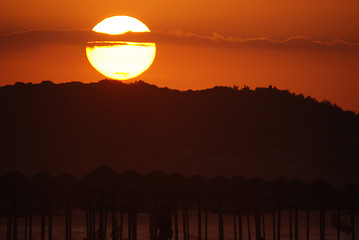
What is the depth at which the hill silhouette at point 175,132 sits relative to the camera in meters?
154

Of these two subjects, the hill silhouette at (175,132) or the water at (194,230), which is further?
the hill silhouette at (175,132)

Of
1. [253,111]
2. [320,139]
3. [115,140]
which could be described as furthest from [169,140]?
[320,139]

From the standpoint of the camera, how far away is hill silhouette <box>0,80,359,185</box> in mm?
154250

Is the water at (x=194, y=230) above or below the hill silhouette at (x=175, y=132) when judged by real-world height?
below

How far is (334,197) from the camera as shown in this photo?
25.2m

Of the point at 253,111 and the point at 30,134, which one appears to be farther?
the point at 253,111

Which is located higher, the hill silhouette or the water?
the hill silhouette

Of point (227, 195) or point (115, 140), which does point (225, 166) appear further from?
point (227, 195)

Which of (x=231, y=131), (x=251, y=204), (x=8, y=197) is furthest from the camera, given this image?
(x=231, y=131)

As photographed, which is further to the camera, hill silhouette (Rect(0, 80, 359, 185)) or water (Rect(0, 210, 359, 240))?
hill silhouette (Rect(0, 80, 359, 185))

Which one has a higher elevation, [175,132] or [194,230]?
[175,132]

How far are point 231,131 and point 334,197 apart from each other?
148m

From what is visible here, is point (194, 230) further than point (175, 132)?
No

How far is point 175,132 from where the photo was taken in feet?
553
